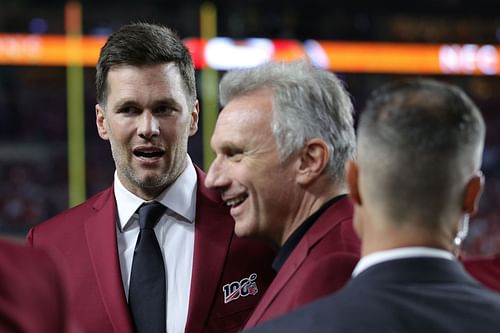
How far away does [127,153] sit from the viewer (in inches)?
89.7

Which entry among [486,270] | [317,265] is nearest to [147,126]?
[317,265]


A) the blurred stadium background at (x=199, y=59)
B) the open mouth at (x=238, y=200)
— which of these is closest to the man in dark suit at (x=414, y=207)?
the open mouth at (x=238, y=200)

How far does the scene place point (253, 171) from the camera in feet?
6.29

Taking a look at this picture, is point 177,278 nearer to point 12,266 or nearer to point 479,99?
Result: point 12,266

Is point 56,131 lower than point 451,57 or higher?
lower

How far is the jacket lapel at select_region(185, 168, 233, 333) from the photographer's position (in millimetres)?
2133

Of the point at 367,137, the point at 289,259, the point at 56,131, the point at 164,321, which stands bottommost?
the point at 56,131

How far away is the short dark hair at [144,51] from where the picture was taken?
7.47 feet

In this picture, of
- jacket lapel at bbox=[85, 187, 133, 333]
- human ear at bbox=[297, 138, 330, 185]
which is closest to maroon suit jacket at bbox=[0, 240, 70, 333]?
human ear at bbox=[297, 138, 330, 185]

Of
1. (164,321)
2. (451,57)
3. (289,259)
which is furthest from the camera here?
(451,57)

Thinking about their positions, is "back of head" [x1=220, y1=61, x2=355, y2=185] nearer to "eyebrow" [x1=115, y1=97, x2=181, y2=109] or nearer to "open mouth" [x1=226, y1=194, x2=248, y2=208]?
"open mouth" [x1=226, y1=194, x2=248, y2=208]

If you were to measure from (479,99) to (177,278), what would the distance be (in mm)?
10183

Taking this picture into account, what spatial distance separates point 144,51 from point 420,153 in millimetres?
1117

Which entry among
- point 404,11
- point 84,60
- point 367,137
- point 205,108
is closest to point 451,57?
point 404,11
